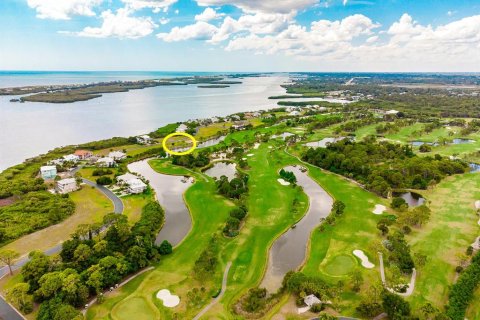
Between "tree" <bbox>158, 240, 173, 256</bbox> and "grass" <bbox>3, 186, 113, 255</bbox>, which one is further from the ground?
"tree" <bbox>158, 240, 173, 256</bbox>

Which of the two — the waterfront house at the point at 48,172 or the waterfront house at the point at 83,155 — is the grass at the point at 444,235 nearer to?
the waterfront house at the point at 48,172

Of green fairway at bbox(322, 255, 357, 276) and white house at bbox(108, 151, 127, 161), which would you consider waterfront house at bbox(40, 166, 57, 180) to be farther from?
green fairway at bbox(322, 255, 357, 276)

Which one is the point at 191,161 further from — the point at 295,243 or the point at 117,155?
the point at 295,243

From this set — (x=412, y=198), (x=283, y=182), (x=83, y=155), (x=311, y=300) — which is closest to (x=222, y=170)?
(x=283, y=182)

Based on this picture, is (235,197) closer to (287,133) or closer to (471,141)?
(287,133)

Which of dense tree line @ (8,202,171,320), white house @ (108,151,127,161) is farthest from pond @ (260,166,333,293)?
white house @ (108,151,127,161)

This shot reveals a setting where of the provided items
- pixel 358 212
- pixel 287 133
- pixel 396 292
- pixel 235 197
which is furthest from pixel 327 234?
pixel 287 133
